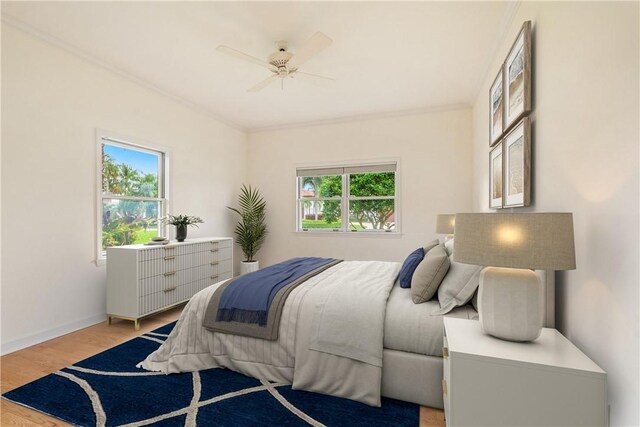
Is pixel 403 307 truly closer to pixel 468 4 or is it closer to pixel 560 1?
pixel 560 1

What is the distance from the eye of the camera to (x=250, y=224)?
16.8ft


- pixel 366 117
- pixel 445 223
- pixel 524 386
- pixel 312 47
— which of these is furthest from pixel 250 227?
pixel 524 386

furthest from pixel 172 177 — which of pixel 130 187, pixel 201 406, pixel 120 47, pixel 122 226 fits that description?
pixel 201 406

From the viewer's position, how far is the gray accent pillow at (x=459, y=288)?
1.84 m

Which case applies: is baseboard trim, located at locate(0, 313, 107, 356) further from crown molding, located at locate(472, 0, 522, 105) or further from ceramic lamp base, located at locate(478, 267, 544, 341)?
crown molding, located at locate(472, 0, 522, 105)

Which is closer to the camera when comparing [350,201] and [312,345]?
[312,345]

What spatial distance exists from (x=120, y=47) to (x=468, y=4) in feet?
10.1

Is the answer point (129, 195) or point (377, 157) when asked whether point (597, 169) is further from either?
point (129, 195)

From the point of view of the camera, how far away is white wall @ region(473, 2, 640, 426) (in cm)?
103

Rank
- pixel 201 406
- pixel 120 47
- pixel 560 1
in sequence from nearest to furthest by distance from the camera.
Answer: pixel 560 1 < pixel 201 406 < pixel 120 47

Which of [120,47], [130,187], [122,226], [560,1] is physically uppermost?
[120,47]

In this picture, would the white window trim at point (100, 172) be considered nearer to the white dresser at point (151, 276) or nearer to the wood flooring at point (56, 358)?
the white dresser at point (151, 276)

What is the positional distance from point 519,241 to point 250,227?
4379 millimetres

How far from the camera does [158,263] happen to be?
323 centimetres
